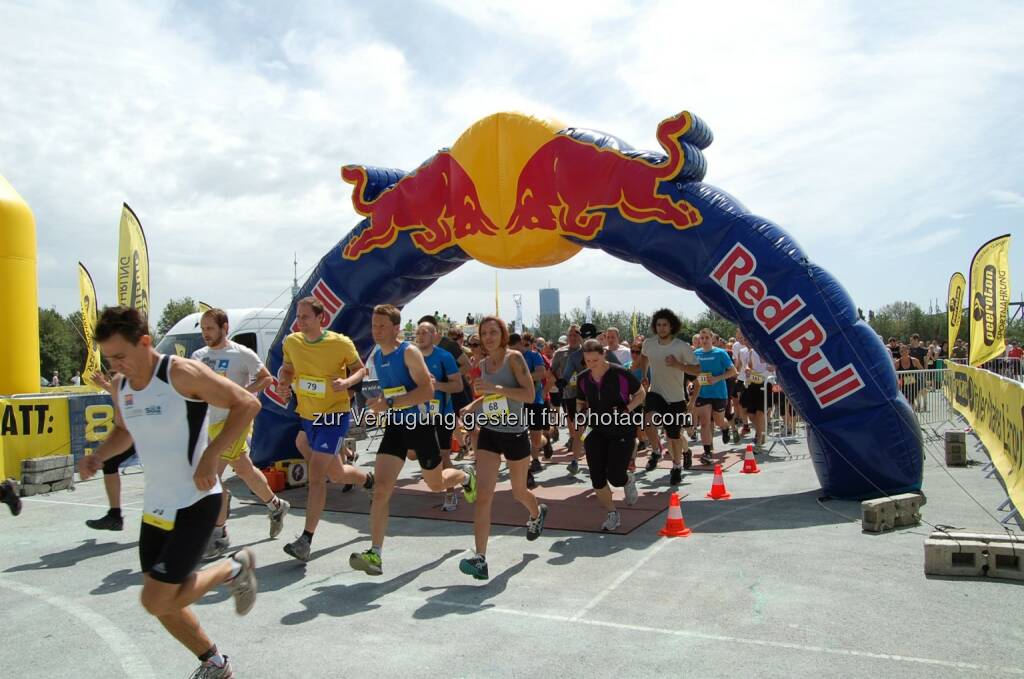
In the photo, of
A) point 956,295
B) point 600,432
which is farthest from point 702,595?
point 956,295

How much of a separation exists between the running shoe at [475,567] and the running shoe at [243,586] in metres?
1.52

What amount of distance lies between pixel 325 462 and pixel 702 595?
3008mm

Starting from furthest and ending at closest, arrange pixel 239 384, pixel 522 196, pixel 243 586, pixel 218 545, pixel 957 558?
pixel 522 196, pixel 239 384, pixel 218 545, pixel 957 558, pixel 243 586

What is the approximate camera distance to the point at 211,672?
3473mm

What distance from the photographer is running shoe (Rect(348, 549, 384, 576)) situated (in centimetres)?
514

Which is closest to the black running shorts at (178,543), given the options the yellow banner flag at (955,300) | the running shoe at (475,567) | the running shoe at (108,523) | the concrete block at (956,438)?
the running shoe at (475,567)

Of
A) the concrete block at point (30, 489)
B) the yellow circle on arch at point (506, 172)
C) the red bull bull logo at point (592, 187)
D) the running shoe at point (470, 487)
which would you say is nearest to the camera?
the running shoe at point (470, 487)

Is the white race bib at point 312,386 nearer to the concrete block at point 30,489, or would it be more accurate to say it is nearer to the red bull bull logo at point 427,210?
the red bull bull logo at point 427,210

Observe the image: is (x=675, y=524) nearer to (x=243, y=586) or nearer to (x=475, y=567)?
(x=475, y=567)

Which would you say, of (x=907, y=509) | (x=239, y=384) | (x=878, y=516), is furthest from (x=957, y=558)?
(x=239, y=384)

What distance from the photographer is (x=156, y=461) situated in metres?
3.44

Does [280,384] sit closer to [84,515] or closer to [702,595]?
[84,515]

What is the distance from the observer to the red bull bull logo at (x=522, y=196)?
7660 mm

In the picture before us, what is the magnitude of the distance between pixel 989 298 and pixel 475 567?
43.1 feet
